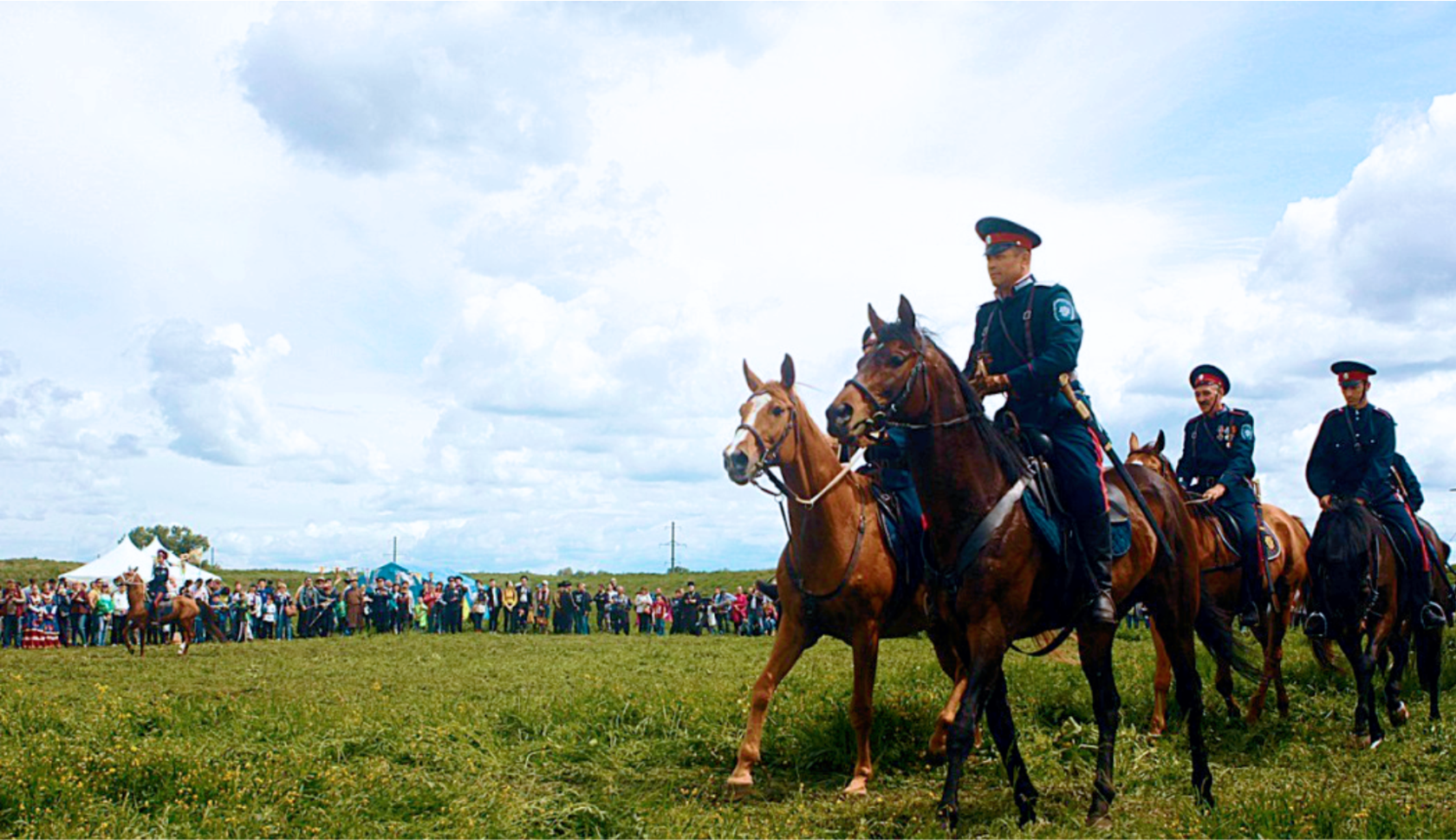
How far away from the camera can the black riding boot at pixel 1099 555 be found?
22.5ft

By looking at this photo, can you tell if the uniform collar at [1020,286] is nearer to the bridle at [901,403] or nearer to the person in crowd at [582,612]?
the bridle at [901,403]

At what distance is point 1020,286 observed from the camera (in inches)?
288

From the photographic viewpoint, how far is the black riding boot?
6.86 m

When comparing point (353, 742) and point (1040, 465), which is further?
point (353, 742)

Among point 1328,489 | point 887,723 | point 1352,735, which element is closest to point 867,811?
point 887,723

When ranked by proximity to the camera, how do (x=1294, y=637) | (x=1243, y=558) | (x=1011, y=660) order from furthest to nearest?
(x=1294, y=637) < (x=1011, y=660) < (x=1243, y=558)

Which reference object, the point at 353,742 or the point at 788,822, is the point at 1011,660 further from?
the point at 353,742

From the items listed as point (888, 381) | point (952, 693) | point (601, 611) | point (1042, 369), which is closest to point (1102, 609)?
point (1042, 369)

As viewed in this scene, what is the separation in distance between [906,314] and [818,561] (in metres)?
2.53

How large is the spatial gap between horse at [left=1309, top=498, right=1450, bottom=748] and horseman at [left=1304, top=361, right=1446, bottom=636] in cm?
19

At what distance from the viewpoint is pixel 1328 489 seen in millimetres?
11531

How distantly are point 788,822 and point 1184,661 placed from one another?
3.04 meters

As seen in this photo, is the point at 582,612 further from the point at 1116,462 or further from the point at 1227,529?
the point at 1116,462

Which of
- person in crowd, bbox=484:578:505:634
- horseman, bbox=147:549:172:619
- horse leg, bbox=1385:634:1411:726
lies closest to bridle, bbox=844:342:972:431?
horse leg, bbox=1385:634:1411:726
